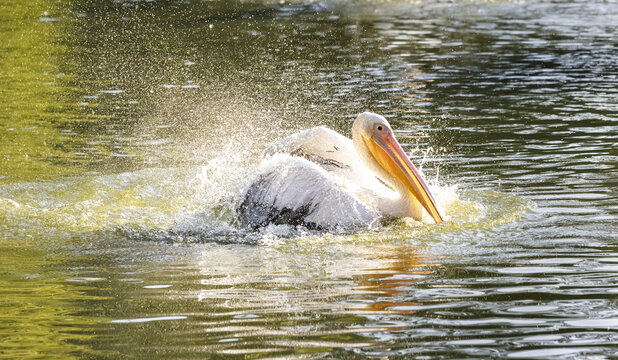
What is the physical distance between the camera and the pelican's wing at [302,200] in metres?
7.65

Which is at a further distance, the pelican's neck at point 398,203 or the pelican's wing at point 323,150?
the pelican's wing at point 323,150

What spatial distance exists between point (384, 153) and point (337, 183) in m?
0.62

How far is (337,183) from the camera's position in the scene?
7.88 m

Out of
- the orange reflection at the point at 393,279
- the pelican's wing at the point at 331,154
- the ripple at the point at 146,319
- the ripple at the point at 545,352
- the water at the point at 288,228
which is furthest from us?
the pelican's wing at the point at 331,154

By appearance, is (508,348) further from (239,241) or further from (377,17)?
Result: (377,17)

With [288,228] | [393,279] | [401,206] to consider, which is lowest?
[288,228]

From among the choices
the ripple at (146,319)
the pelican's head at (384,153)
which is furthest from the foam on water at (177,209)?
the ripple at (146,319)

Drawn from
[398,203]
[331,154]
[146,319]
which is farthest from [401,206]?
[146,319]

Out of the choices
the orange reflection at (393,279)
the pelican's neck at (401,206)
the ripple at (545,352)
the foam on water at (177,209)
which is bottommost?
the foam on water at (177,209)

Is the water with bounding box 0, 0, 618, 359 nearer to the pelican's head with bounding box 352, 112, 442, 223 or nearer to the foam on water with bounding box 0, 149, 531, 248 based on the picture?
the foam on water with bounding box 0, 149, 531, 248

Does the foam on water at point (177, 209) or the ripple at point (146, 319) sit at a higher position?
the ripple at point (146, 319)

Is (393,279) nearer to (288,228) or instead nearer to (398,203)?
(288,228)

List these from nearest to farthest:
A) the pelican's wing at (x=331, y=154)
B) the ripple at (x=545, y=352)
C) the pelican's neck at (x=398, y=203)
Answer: the ripple at (x=545, y=352), the pelican's neck at (x=398, y=203), the pelican's wing at (x=331, y=154)

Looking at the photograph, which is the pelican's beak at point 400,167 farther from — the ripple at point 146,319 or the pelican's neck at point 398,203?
the ripple at point 146,319
